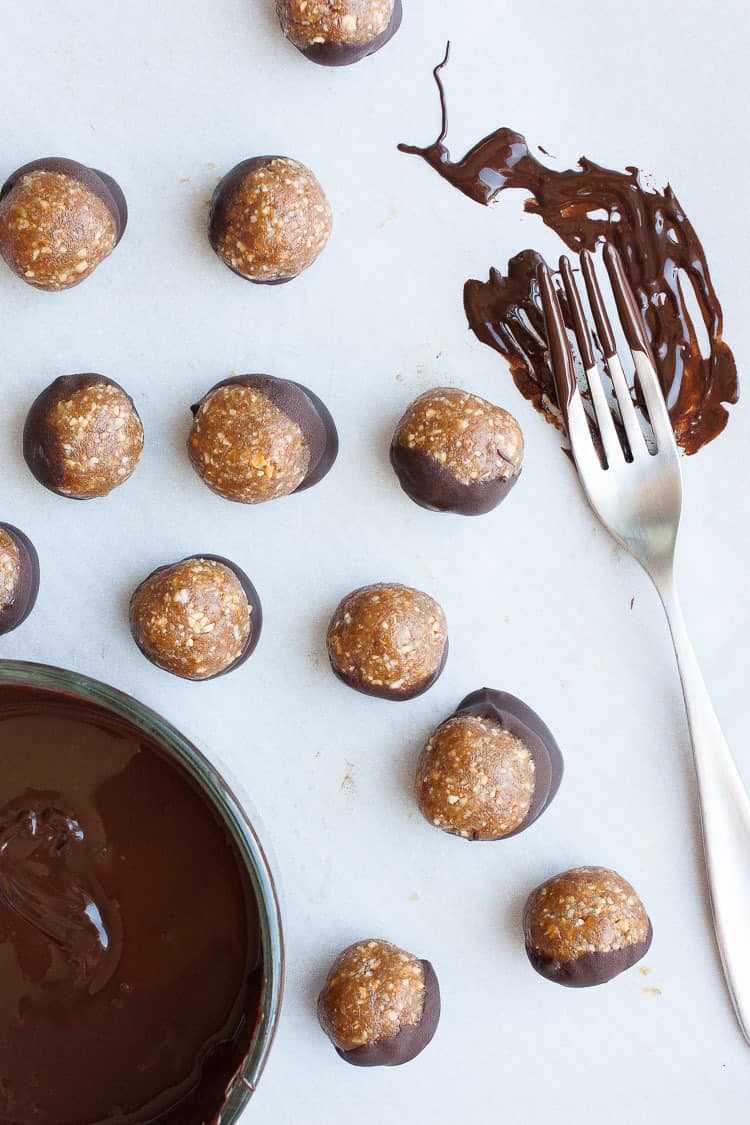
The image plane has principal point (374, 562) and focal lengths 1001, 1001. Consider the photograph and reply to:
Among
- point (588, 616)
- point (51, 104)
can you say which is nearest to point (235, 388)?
point (51, 104)

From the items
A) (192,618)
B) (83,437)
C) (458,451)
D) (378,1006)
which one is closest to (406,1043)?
(378,1006)

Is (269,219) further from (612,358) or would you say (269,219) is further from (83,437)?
(612,358)

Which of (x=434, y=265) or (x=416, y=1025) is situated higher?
(x=434, y=265)

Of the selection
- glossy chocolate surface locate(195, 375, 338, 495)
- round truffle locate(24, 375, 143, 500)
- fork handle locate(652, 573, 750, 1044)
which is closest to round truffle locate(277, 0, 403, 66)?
glossy chocolate surface locate(195, 375, 338, 495)

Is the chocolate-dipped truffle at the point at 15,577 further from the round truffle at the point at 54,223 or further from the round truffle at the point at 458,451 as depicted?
the round truffle at the point at 458,451

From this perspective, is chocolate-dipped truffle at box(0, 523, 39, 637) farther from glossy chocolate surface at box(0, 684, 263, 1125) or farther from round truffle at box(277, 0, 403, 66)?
round truffle at box(277, 0, 403, 66)

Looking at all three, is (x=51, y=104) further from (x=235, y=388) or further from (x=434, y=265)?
(x=434, y=265)
